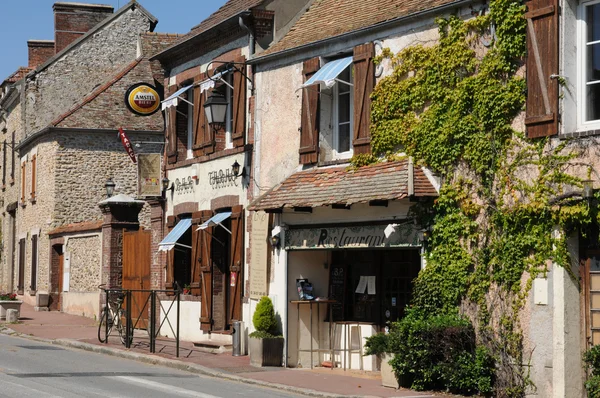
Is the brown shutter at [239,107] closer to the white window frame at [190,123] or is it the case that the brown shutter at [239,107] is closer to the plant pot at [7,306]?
the white window frame at [190,123]

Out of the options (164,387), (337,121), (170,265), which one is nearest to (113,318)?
(170,265)

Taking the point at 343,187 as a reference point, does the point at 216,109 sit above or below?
above

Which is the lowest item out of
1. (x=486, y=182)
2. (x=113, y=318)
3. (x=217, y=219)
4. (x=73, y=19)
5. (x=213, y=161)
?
(x=113, y=318)

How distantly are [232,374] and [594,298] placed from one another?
6126 mm

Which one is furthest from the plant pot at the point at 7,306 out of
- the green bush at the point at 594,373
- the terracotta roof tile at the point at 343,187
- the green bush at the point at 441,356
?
the green bush at the point at 594,373

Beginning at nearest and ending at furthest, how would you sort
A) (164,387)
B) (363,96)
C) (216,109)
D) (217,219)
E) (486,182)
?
1. (486,182)
2. (164,387)
3. (363,96)
4. (216,109)
5. (217,219)

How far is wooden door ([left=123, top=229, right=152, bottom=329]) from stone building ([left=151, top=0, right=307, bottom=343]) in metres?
1.52

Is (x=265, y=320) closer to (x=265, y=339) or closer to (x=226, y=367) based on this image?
(x=265, y=339)

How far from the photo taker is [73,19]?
3828 centimetres

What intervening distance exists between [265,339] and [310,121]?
375 centimetres

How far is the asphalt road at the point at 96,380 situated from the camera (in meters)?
12.8

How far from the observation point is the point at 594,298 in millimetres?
12188

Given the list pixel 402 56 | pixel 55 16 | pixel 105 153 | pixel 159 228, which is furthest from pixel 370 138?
pixel 55 16

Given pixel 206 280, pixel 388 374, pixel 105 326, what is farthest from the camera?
pixel 105 326
